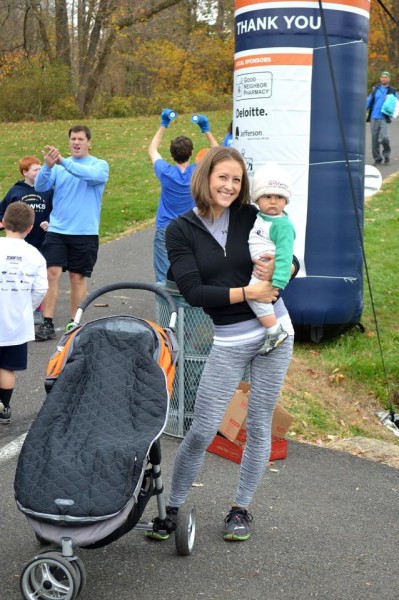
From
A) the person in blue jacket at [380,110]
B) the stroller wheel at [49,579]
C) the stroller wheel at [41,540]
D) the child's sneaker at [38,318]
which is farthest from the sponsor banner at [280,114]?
the person in blue jacket at [380,110]

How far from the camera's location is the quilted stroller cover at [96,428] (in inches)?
139

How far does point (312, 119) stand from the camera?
7.69 m

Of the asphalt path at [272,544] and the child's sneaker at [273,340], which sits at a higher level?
the child's sneaker at [273,340]

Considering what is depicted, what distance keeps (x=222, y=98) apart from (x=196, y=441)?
3413cm

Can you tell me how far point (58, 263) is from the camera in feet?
26.9

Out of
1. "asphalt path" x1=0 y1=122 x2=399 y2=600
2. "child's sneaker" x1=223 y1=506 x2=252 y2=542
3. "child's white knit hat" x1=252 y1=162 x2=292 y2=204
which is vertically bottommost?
"asphalt path" x1=0 y1=122 x2=399 y2=600

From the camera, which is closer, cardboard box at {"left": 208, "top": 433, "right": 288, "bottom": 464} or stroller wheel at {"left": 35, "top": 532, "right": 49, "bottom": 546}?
stroller wheel at {"left": 35, "top": 532, "right": 49, "bottom": 546}

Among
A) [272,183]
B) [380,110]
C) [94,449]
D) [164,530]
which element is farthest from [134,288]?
[380,110]

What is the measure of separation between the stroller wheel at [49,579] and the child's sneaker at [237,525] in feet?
3.68

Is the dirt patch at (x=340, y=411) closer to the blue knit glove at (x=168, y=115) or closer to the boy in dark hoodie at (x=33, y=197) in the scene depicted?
the blue knit glove at (x=168, y=115)

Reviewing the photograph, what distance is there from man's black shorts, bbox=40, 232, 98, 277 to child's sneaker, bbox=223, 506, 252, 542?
13.7 feet

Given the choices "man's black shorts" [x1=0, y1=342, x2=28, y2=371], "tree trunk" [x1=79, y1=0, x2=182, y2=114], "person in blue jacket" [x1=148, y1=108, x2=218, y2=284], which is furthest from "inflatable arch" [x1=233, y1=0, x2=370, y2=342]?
"tree trunk" [x1=79, y1=0, x2=182, y2=114]

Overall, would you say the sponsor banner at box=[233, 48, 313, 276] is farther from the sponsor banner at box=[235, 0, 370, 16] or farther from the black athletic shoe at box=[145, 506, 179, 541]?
the black athletic shoe at box=[145, 506, 179, 541]

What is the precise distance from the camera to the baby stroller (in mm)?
3512
